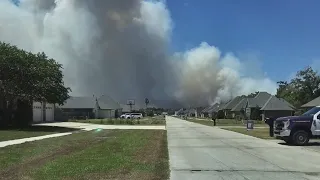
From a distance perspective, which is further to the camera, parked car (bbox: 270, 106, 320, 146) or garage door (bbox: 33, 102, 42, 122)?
garage door (bbox: 33, 102, 42, 122)

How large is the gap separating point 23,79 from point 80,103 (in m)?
72.0

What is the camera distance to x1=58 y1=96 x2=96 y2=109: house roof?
358 ft

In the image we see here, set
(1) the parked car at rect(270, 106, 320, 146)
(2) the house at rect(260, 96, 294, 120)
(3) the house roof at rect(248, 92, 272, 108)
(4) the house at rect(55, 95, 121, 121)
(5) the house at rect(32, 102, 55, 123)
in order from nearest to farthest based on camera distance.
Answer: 1. (1) the parked car at rect(270, 106, 320, 146)
2. (5) the house at rect(32, 102, 55, 123)
3. (2) the house at rect(260, 96, 294, 120)
4. (3) the house roof at rect(248, 92, 272, 108)
5. (4) the house at rect(55, 95, 121, 121)

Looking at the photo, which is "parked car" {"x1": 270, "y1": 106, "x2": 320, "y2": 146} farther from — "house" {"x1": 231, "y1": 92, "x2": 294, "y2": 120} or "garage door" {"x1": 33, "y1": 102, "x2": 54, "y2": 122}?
"house" {"x1": 231, "y1": 92, "x2": 294, "y2": 120}

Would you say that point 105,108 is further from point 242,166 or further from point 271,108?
point 242,166

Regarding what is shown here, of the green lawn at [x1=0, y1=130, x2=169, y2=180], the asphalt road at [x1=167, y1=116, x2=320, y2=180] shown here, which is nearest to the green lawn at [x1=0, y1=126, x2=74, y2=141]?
the green lawn at [x1=0, y1=130, x2=169, y2=180]

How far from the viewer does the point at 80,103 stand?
110688 mm

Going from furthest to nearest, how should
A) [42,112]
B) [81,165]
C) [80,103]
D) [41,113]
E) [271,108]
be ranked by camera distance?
[80,103], [271,108], [42,112], [41,113], [81,165]

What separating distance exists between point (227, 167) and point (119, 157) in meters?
3.93

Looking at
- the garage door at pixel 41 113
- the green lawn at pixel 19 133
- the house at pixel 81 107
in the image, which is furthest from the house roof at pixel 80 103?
the green lawn at pixel 19 133

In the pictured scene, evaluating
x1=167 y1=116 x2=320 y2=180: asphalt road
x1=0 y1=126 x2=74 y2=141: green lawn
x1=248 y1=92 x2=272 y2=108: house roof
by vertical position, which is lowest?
x1=167 y1=116 x2=320 y2=180: asphalt road

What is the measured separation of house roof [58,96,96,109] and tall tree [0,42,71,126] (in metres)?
67.1

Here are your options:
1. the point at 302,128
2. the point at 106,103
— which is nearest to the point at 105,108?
the point at 106,103

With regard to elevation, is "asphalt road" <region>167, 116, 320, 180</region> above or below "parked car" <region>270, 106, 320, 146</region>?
below
